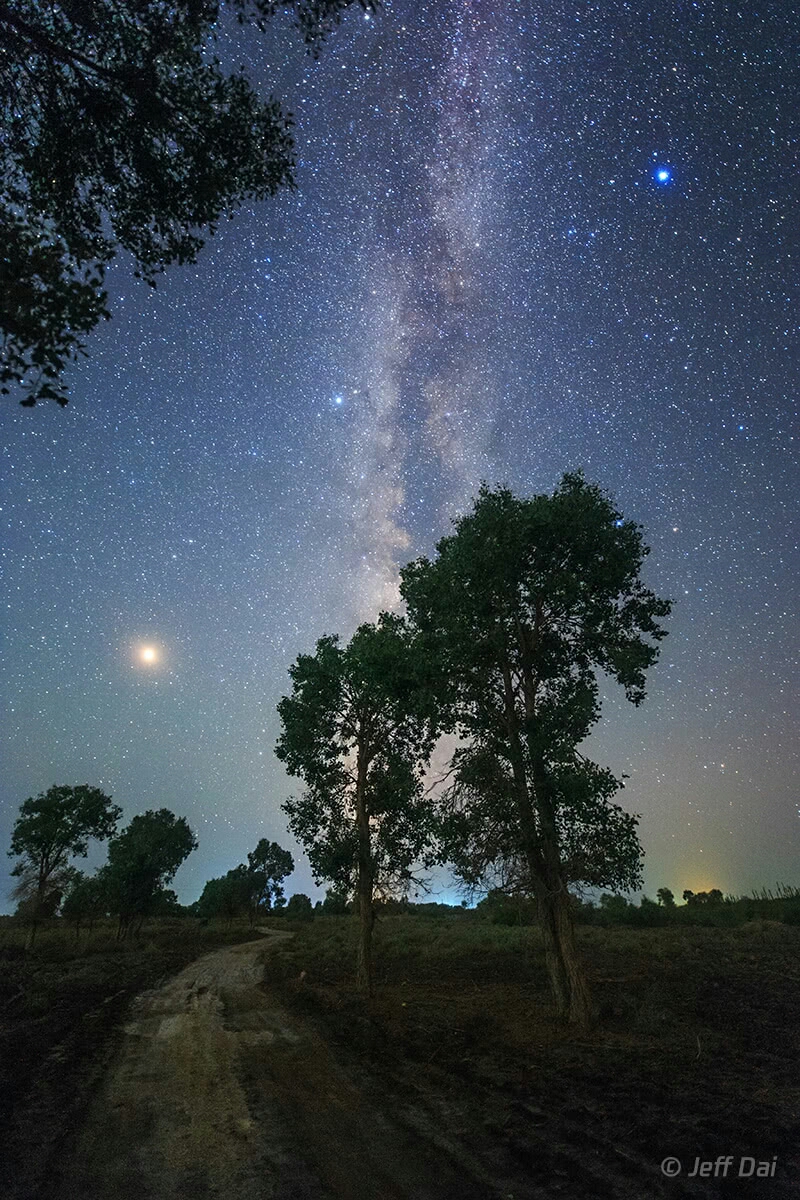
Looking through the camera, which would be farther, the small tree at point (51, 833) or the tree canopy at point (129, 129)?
the small tree at point (51, 833)

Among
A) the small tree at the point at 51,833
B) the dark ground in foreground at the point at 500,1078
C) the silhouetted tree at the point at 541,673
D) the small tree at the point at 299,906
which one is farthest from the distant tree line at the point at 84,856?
the small tree at the point at 299,906

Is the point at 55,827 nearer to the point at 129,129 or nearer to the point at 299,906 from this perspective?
the point at 129,129

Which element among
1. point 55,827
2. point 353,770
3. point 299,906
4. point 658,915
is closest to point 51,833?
point 55,827

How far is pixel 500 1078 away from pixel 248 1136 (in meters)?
3.98

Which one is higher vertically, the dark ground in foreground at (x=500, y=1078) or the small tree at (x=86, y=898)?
the small tree at (x=86, y=898)

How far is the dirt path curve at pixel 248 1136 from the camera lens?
5.20 metres

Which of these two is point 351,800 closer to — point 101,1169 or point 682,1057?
point 682,1057

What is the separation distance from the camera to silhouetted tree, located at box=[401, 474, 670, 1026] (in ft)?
40.9

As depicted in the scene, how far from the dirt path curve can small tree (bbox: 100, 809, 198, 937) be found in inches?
1445

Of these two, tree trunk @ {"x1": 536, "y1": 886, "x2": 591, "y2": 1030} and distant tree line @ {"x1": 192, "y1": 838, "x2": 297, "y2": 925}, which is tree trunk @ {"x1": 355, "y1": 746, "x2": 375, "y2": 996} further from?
distant tree line @ {"x1": 192, "y1": 838, "x2": 297, "y2": 925}

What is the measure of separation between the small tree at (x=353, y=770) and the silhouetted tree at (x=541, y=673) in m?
4.32

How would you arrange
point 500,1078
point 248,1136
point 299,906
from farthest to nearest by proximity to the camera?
point 299,906 < point 500,1078 < point 248,1136

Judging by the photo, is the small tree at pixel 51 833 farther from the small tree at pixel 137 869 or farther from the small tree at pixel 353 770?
the small tree at pixel 353 770

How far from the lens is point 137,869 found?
43125 millimetres
